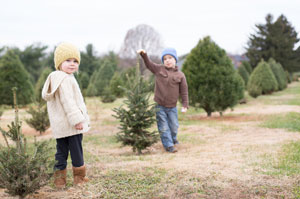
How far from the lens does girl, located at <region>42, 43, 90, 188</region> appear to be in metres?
3.46

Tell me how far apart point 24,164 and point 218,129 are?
6.20 meters

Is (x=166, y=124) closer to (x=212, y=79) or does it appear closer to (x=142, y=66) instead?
(x=212, y=79)

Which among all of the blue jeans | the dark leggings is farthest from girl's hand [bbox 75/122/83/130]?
the blue jeans

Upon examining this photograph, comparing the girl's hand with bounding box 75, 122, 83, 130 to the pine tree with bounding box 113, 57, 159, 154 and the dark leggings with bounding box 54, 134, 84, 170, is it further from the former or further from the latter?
the pine tree with bounding box 113, 57, 159, 154

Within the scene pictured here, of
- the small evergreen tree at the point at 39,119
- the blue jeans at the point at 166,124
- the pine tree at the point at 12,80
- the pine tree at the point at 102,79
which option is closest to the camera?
the blue jeans at the point at 166,124

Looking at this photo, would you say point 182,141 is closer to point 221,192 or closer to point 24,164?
point 221,192

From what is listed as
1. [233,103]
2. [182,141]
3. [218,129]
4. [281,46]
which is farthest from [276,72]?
[182,141]

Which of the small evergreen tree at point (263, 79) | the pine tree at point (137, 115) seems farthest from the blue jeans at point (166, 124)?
the small evergreen tree at point (263, 79)

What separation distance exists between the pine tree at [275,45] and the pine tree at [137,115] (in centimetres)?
3918

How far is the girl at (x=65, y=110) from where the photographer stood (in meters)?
3.46

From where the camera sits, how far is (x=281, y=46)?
134 feet

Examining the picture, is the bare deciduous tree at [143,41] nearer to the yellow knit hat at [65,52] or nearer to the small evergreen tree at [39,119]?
the small evergreen tree at [39,119]

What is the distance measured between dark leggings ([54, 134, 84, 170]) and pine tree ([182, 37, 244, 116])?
308 inches

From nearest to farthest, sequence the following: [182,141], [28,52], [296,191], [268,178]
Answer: [296,191], [268,178], [182,141], [28,52]
